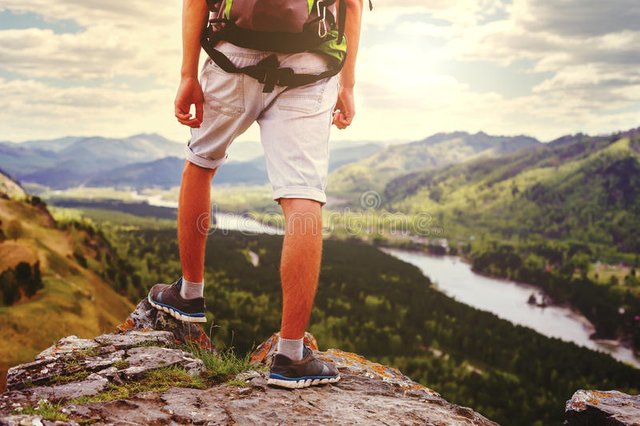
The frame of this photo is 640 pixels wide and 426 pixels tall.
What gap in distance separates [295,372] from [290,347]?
0.19 meters

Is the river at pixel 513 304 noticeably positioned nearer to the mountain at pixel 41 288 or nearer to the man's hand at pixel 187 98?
the mountain at pixel 41 288

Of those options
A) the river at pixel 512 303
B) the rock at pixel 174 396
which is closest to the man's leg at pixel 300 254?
the rock at pixel 174 396

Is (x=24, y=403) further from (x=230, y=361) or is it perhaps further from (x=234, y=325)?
(x=234, y=325)

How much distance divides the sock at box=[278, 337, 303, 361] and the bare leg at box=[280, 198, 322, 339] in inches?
7.5

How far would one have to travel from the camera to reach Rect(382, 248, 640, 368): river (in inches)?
3561

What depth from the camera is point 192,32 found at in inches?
164

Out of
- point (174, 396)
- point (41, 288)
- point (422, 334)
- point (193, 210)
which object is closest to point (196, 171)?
point (193, 210)

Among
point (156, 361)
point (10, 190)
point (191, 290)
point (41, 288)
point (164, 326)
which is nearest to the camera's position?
point (156, 361)

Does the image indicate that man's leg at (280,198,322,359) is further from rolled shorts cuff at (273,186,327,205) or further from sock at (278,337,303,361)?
sock at (278,337,303,361)

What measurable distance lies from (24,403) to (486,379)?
67.6 m

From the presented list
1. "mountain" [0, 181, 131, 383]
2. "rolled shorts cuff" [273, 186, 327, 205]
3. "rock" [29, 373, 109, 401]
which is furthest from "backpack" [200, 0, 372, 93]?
"mountain" [0, 181, 131, 383]

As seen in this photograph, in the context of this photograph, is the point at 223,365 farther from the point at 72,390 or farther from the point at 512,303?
the point at 512,303

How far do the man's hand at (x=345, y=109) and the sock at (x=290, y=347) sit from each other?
1.87m

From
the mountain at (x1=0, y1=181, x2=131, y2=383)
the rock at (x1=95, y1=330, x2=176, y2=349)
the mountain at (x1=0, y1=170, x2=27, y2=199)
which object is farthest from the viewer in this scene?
the mountain at (x1=0, y1=170, x2=27, y2=199)
